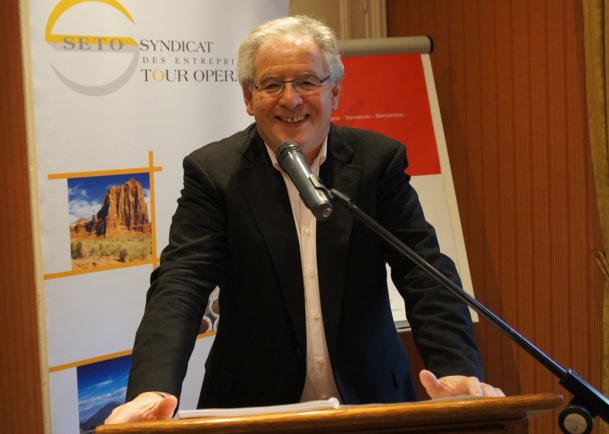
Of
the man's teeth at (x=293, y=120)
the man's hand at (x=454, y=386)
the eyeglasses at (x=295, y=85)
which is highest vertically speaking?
the eyeglasses at (x=295, y=85)

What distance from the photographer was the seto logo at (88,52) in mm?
2658

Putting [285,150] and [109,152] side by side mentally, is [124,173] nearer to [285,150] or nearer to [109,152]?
[109,152]

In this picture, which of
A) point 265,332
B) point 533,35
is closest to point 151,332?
point 265,332

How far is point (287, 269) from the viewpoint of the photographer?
1.82 m

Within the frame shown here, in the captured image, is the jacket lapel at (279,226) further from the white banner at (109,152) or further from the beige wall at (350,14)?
the beige wall at (350,14)

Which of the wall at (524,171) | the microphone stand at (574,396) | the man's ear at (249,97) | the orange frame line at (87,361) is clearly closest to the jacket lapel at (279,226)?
the man's ear at (249,97)

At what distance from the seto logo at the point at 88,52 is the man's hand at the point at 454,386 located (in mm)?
1758

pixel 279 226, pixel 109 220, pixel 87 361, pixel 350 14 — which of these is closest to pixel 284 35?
pixel 279 226

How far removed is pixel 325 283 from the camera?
182cm

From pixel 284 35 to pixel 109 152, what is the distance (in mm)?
1229

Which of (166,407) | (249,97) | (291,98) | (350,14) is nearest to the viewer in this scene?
(166,407)

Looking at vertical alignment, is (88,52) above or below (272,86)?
above

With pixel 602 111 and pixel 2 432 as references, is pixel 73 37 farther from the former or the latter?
pixel 602 111

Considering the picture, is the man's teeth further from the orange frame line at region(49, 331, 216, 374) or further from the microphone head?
the orange frame line at region(49, 331, 216, 374)
